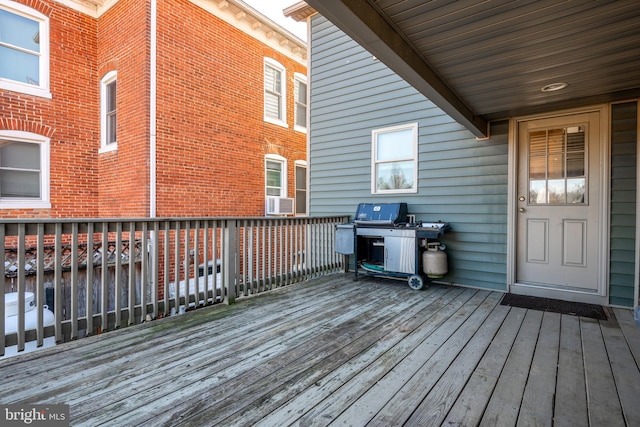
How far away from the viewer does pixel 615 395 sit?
1.77 meters

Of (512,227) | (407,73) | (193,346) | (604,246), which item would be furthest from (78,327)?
(604,246)

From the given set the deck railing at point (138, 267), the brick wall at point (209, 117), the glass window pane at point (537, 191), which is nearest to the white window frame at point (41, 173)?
the deck railing at point (138, 267)

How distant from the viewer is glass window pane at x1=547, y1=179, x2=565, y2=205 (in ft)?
12.6

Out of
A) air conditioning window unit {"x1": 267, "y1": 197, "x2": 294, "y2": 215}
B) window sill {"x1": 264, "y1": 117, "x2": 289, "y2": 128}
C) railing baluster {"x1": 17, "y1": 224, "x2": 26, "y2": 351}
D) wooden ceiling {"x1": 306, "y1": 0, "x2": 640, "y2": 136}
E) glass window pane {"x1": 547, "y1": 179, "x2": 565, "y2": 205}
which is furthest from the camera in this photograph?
window sill {"x1": 264, "y1": 117, "x2": 289, "y2": 128}

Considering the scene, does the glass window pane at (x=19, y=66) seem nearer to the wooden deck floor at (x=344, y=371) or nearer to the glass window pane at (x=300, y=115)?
the glass window pane at (x=300, y=115)

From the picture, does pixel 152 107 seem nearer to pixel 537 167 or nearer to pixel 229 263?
pixel 229 263

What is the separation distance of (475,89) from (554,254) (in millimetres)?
2293

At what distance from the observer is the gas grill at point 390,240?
13.7ft

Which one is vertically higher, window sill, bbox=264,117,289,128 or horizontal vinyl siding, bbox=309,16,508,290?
window sill, bbox=264,117,289,128

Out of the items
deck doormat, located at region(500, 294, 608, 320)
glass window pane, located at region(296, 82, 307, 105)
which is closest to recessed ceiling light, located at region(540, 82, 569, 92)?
deck doormat, located at region(500, 294, 608, 320)

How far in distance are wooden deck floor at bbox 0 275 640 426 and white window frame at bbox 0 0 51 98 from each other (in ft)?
19.5

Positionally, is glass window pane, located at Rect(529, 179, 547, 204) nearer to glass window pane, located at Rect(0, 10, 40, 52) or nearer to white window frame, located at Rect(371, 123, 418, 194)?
white window frame, located at Rect(371, 123, 418, 194)

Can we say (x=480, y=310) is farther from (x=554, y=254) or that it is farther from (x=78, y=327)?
(x=78, y=327)

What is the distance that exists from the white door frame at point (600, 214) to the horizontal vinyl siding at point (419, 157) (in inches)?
3.2
